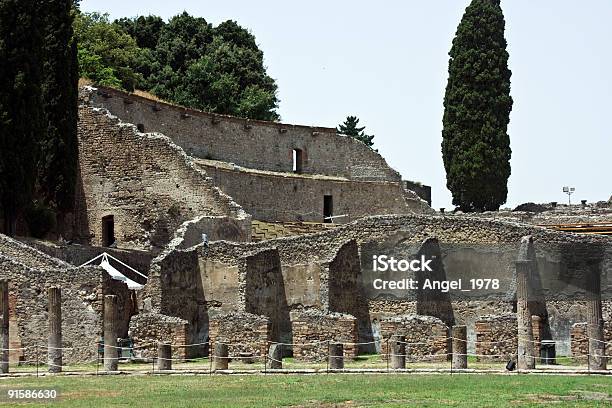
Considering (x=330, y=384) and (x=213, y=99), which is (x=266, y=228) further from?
(x=330, y=384)

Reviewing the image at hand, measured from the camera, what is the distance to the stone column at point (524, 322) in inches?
1779

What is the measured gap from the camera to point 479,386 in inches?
1485

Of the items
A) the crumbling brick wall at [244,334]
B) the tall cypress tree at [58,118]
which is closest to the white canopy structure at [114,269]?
the crumbling brick wall at [244,334]

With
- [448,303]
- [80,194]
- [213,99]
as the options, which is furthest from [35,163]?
[213,99]

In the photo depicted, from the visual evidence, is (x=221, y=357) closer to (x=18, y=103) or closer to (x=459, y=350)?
(x=459, y=350)

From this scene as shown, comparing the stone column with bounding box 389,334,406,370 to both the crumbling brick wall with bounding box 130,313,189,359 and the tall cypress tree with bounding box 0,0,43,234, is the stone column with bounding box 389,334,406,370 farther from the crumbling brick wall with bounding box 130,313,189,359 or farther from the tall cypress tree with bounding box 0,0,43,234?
the tall cypress tree with bounding box 0,0,43,234

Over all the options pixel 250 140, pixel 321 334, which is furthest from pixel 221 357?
pixel 250 140

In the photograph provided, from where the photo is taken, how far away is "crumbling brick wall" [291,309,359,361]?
1930 inches

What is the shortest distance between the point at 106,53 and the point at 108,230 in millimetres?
18563

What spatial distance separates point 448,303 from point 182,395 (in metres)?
19.6

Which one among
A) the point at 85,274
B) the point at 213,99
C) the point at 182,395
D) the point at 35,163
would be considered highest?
the point at 213,99

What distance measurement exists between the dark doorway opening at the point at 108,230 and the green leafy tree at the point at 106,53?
37.8 feet

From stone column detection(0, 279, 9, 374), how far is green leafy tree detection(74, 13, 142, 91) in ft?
95.7

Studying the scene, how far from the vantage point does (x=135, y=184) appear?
213ft
